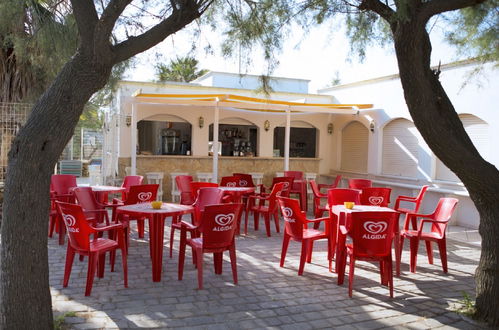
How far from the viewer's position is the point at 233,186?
28.9ft

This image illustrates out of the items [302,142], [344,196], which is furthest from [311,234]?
[302,142]

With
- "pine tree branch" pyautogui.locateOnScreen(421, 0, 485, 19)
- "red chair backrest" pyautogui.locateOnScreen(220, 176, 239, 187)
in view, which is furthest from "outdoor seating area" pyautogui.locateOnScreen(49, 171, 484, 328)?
"red chair backrest" pyautogui.locateOnScreen(220, 176, 239, 187)

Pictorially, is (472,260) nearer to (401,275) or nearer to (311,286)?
(401,275)

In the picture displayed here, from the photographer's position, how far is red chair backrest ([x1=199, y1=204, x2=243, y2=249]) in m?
4.64

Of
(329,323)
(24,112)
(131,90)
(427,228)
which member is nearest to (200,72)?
(131,90)

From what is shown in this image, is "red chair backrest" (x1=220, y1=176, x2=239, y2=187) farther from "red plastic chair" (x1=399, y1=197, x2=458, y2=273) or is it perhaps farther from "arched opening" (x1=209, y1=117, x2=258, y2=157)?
"arched opening" (x1=209, y1=117, x2=258, y2=157)

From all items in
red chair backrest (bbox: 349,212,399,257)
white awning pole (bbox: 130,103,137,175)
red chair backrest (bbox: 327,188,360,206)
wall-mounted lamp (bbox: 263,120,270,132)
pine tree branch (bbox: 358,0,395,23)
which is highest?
pine tree branch (bbox: 358,0,395,23)

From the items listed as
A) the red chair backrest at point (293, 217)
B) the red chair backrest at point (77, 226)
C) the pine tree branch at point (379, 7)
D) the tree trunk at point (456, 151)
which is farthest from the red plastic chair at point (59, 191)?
the tree trunk at point (456, 151)

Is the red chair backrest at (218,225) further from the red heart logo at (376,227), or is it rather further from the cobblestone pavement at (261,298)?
the red heart logo at (376,227)

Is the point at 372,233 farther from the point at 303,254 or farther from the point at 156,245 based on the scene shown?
the point at 156,245

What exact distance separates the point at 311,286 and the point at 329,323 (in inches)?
41.2

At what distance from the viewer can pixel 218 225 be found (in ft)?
15.5

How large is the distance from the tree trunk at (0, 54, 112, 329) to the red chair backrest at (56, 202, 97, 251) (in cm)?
125

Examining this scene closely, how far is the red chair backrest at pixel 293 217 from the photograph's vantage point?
536cm
